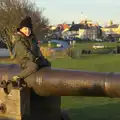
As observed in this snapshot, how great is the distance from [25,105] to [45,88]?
0.41 m

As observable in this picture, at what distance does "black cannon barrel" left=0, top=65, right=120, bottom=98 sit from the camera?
585 cm

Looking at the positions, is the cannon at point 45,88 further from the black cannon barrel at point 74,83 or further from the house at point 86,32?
the house at point 86,32

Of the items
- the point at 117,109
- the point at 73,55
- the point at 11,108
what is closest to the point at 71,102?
the point at 117,109

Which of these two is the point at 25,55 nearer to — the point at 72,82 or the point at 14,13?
the point at 72,82

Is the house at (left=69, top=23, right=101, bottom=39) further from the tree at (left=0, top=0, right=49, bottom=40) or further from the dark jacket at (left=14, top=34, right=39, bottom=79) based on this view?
the dark jacket at (left=14, top=34, right=39, bottom=79)

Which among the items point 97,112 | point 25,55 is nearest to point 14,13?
point 97,112

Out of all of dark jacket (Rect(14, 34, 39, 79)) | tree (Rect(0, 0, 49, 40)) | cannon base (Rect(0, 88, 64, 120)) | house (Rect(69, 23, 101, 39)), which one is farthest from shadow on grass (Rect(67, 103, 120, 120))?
house (Rect(69, 23, 101, 39))

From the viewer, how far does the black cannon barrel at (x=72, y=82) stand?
5.85m

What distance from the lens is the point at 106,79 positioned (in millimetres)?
5875

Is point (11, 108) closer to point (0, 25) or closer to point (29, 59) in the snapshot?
point (29, 59)

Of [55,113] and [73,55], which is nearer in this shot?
[55,113]

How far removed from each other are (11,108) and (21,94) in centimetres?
29

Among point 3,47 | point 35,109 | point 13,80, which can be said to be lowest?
point 3,47

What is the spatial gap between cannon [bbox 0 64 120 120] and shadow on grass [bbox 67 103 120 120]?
3241mm
